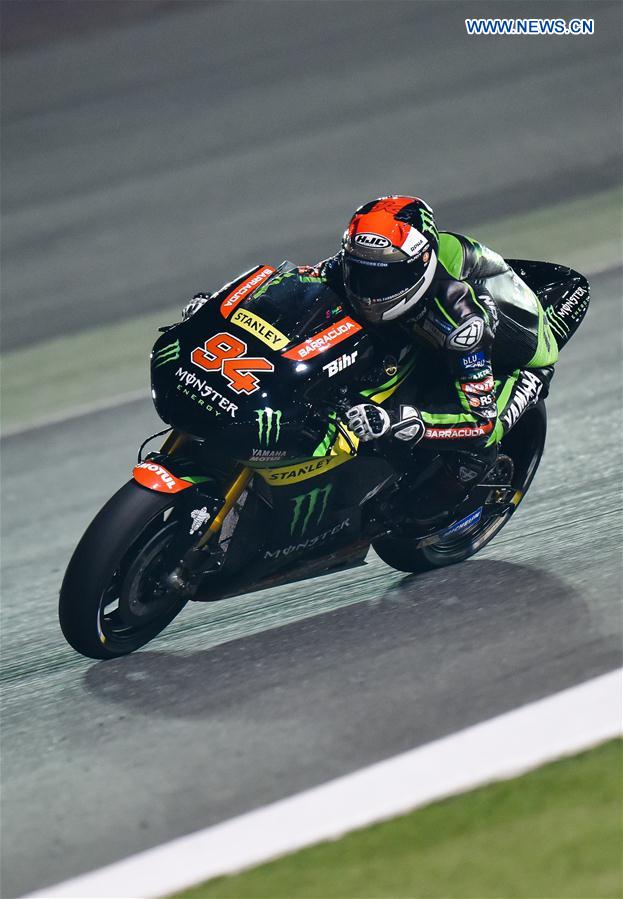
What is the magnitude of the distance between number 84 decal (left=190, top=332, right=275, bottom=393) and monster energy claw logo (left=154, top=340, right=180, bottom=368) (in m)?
0.07

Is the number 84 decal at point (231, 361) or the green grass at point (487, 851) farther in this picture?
the number 84 decal at point (231, 361)

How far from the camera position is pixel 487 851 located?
3.32 meters

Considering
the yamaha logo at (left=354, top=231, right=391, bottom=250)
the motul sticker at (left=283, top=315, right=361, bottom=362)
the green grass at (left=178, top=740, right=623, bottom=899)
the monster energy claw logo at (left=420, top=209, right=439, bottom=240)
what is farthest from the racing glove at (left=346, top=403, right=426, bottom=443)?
the green grass at (left=178, top=740, right=623, bottom=899)

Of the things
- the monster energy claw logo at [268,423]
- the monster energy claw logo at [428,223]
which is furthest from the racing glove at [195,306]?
the monster energy claw logo at [428,223]

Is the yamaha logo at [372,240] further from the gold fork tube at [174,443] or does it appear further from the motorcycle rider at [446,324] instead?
the gold fork tube at [174,443]

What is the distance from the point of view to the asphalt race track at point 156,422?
4199 millimetres

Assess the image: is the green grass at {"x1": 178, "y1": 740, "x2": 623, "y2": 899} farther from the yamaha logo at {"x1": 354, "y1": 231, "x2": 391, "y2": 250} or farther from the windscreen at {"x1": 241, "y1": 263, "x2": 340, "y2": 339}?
the yamaha logo at {"x1": 354, "y1": 231, "x2": 391, "y2": 250}

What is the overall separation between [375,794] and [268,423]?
150 centimetres

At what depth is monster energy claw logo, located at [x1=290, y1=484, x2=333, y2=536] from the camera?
504 centimetres

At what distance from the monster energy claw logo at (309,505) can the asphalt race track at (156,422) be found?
1.40ft

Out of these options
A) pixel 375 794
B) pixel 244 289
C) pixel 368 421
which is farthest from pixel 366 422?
pixel 375 794

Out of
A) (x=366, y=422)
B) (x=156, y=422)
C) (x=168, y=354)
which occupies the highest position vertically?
(x=168, y=354)

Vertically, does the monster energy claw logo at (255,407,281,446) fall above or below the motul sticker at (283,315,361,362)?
below

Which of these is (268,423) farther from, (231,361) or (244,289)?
(244,289)
